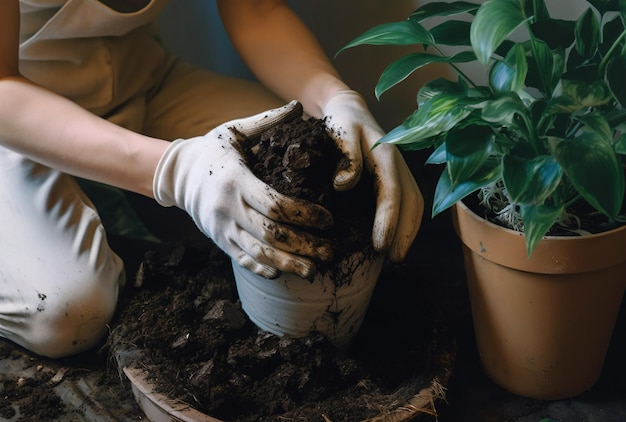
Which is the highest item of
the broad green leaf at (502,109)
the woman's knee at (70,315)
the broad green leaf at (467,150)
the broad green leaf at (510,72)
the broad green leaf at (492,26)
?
the broad green leaf at (492,26)

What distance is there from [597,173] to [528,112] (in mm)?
127

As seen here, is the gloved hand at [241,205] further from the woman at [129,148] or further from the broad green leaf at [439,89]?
the broad green leaf at [439,89]

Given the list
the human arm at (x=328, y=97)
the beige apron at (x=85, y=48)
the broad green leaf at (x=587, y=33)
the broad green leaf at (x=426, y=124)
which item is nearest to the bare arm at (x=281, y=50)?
the human arm at (x=328, y=97)

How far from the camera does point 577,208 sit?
45.3 inches

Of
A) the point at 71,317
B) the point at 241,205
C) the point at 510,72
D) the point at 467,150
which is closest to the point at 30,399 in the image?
the point at 71,317

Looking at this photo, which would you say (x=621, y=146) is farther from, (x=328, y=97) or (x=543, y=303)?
(x=328, y=97)

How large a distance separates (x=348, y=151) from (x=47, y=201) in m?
0.62

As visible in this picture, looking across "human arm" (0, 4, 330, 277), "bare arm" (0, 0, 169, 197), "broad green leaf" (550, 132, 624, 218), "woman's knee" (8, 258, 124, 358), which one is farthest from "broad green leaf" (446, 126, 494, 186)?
"woman's knee" (8, 258, 124, 358)

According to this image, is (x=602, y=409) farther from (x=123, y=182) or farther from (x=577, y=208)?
(x=123, y=182)

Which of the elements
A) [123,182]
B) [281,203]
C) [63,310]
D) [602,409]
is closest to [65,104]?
[123,182]

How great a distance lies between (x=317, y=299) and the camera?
3.73 feet

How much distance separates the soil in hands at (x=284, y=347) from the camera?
3.62 ft

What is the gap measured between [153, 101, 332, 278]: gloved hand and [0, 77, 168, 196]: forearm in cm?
7

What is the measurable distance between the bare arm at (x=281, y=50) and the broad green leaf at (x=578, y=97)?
0.53m
